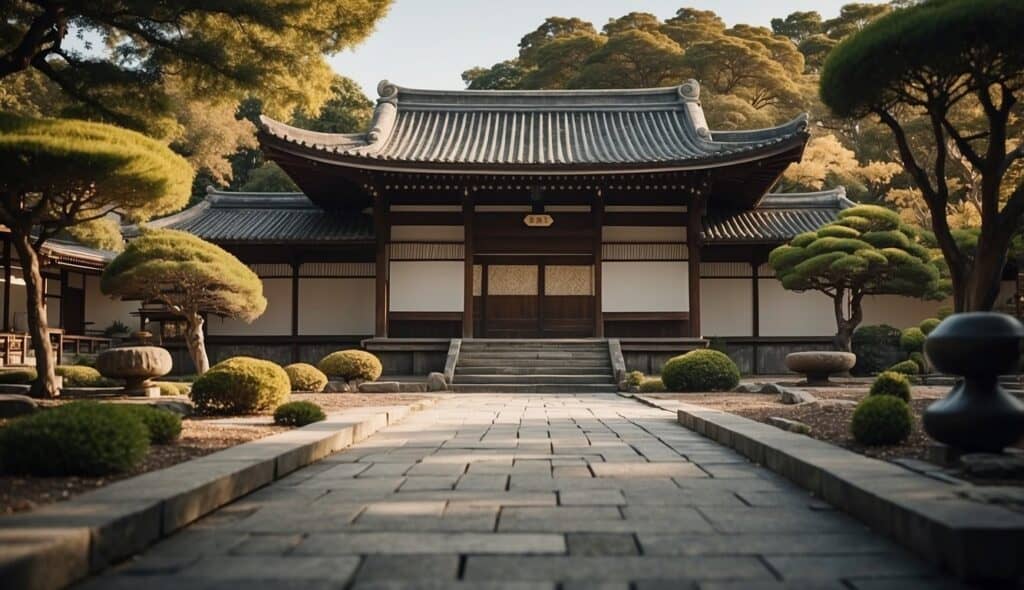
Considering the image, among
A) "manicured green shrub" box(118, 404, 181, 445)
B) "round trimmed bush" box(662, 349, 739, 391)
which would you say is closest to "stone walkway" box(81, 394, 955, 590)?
"manicured green shrub" box(118, 404, 181, 445)

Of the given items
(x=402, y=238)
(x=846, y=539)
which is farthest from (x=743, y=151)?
(x=846, y=539)

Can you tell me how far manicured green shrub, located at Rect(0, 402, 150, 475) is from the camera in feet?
15.5

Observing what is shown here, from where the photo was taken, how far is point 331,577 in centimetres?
310

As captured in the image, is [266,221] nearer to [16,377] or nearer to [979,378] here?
[16,377]

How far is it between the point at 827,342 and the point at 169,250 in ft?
52.1

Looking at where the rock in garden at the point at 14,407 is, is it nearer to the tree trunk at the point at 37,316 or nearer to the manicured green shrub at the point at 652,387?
the tree trunk at the point at 37,316

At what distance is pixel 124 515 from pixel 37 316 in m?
8.59

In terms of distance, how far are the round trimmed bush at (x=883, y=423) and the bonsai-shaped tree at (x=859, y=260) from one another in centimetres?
1138

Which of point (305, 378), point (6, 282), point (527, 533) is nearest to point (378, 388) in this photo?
point (305, 378)

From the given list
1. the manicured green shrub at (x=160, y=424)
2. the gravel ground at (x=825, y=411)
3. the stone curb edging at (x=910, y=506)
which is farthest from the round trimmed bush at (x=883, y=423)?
the manicured green shrub at (x=160, y=424)

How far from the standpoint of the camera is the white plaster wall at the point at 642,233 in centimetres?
2050

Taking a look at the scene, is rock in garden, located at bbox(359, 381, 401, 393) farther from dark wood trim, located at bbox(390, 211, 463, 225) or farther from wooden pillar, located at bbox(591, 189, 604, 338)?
dark wood trim, located at bbox(390, 211, 463, 225)

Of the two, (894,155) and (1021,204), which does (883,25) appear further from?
(894,155)

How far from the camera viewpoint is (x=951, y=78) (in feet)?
25.8
